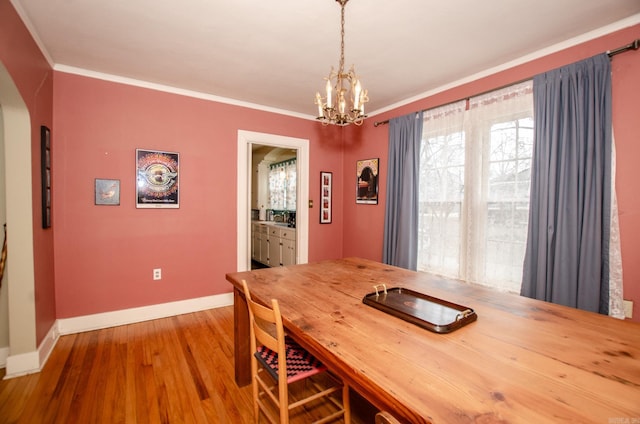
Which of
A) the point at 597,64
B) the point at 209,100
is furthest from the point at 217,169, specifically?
the point at 597,64

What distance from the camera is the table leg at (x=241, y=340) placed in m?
1.96

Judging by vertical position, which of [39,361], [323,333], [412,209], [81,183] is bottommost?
[39,361]

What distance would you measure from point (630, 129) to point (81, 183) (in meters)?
4.50

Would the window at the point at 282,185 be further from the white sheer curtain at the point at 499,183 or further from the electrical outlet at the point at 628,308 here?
the electrical outlet at the point at 628,308

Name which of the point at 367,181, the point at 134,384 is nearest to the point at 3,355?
the point at 134,384

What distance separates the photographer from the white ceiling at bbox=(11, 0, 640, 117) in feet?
6.15

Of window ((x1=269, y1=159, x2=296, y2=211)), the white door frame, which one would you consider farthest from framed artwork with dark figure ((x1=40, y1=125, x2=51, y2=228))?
window ((x1=269, y1=159, x2=296, y2=211))

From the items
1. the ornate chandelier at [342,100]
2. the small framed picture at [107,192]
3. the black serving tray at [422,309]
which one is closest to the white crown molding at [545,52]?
the ornate chandelier at [342,100]

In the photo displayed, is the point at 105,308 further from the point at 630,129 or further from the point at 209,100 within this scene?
the point at 630,129

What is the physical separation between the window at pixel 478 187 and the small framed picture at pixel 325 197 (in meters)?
1.46

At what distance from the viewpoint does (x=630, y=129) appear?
1944mm

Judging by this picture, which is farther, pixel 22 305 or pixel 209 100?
pixel 209 100

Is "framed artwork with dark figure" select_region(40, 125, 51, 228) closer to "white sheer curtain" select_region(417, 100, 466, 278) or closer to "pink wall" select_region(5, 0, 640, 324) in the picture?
"pink wall" select_region(5, 0, 640, 324)

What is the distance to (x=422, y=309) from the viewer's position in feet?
4.57
